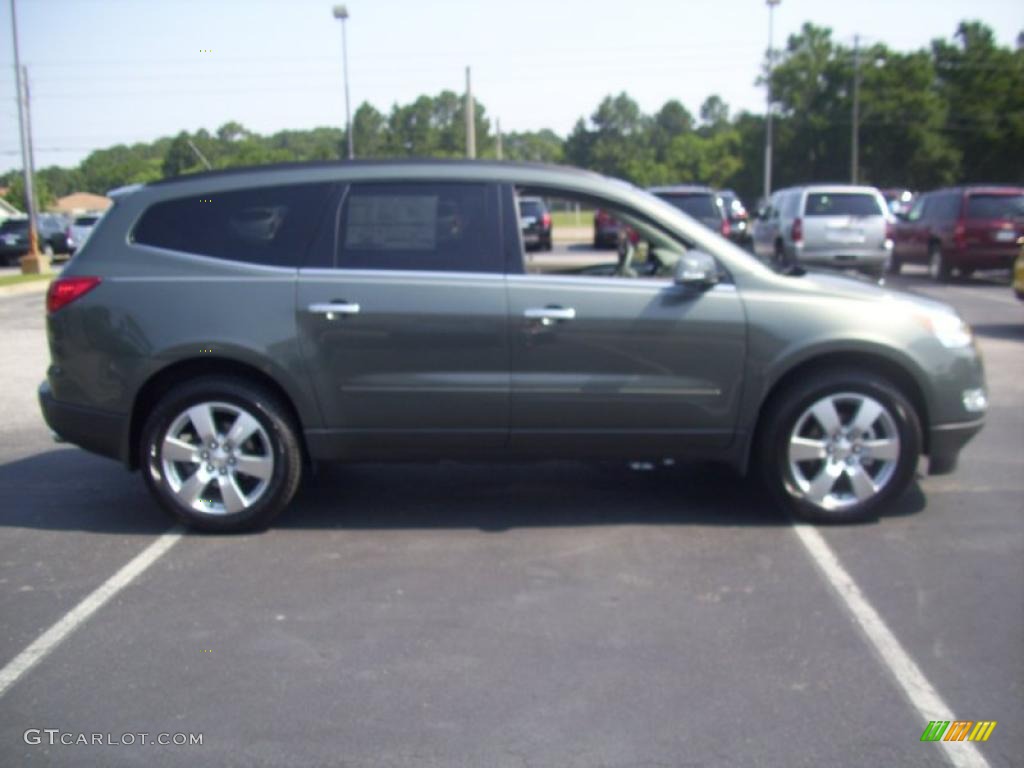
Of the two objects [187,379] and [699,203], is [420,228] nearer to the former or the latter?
[187,379]

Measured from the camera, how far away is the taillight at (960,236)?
2000cm

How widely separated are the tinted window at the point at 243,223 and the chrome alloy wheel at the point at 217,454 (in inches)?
31.6

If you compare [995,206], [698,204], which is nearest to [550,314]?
[698,204]

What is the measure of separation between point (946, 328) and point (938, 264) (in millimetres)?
16234

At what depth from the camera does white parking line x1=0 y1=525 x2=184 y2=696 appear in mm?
4160

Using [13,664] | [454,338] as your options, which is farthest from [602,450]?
[13,664]

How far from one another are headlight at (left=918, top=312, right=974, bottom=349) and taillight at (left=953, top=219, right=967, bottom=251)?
15.4 metres

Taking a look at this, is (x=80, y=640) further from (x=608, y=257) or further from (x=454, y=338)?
(x=608, y=257)

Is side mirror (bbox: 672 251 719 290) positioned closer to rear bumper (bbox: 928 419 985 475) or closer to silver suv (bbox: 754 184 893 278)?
rear bumper (bbox: 928 419 985 475)

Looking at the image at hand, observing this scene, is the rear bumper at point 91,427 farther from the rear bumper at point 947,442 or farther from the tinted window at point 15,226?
the tinted window at point 15,226

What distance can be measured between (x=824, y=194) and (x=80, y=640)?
17.5 meters

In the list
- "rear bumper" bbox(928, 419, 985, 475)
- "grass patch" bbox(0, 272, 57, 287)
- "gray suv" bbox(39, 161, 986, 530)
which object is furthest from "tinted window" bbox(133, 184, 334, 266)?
"grass patch" bbox(0, 272, 57, 287)

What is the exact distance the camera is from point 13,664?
4195 millimetres

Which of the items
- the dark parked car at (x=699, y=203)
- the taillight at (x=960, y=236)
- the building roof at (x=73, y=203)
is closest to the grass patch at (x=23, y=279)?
the dark parked car at (x=699, y=203)
